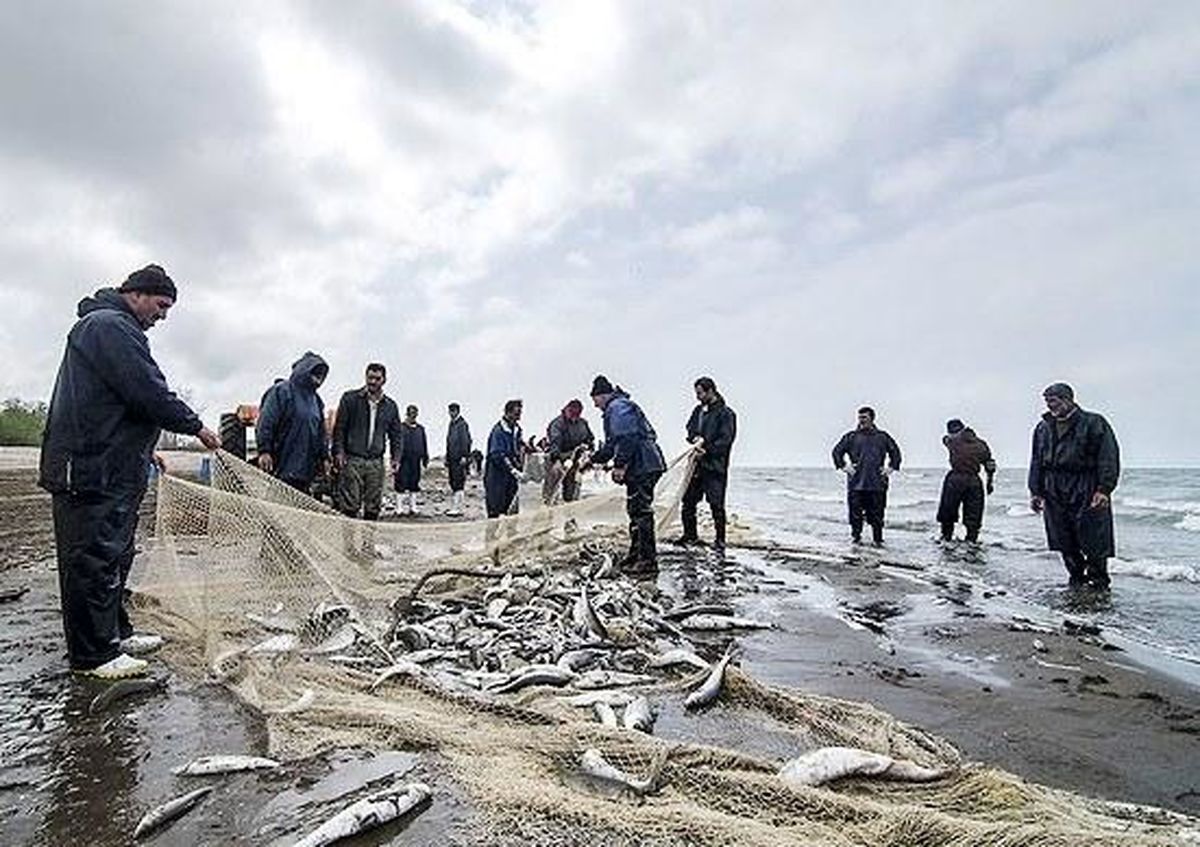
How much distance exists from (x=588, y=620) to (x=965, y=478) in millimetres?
12798

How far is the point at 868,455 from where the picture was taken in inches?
648

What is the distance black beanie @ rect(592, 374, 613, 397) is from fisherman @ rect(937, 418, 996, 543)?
904 cm

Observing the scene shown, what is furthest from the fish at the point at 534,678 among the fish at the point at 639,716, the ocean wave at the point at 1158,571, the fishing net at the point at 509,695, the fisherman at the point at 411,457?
the fisherman at the point at 411,457

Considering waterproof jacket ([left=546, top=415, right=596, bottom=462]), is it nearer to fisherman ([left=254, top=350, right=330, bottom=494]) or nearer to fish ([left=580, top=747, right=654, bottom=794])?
fisherman ([left=254, top=350, right=330, bottom=494])

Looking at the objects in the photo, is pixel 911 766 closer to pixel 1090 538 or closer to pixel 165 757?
pixel 165 757

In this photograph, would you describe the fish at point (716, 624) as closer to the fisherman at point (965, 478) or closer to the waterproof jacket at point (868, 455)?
the waterproof jacket at point (868, 455)

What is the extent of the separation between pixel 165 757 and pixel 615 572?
7.30 metres

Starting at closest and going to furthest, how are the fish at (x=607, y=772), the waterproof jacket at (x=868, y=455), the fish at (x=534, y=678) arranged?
the fish at (x=607, y=772) → the fish at (x=534, y=678) → the waterproof jacket at (x=868, y=455)

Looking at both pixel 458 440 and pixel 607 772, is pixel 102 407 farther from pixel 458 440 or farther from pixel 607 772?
pixel 458 440

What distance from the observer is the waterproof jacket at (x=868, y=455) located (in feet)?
54.1

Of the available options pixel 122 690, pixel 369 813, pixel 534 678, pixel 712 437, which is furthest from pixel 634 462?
pixel 369 813

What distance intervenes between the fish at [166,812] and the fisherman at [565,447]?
12131 millimetres

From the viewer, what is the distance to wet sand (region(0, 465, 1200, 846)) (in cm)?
361

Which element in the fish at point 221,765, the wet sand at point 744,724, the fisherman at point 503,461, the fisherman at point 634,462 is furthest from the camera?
the fisherman at point 503,461
